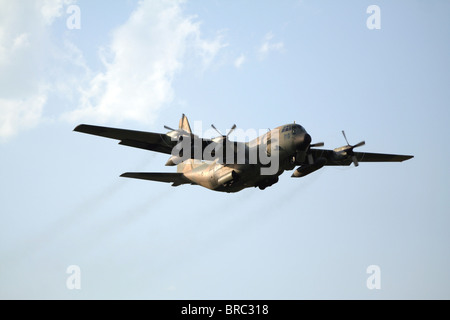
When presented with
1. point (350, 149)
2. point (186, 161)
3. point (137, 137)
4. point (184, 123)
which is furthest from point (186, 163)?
point (350, 149)

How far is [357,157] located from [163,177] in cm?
1208

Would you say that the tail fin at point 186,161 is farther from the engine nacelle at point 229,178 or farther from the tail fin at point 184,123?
the engine nacelle at point 229,178

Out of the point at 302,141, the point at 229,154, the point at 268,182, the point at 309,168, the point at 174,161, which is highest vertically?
the point at 302,141

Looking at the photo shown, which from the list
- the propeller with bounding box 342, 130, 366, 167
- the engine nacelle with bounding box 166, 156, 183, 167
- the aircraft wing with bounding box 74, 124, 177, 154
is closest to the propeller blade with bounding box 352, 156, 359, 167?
the propeller with bounding box 342, 130, 366, 167

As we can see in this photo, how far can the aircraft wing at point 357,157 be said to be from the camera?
1078 inches

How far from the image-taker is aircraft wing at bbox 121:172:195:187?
26.3 m

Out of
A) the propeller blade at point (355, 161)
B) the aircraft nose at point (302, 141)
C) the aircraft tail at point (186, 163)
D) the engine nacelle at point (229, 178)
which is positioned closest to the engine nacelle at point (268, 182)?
the engine nacelle at point (229, 178)

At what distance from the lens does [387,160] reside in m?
31.3

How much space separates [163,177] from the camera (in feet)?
88.3

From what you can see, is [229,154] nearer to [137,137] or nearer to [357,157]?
[137,137]

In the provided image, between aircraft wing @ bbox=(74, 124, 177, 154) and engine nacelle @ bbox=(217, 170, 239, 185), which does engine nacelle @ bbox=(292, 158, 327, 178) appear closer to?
engine nacelle @ bbox=(217, 170, 239, 185)

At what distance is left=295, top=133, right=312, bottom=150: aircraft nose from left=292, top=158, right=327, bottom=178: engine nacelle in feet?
7.40
